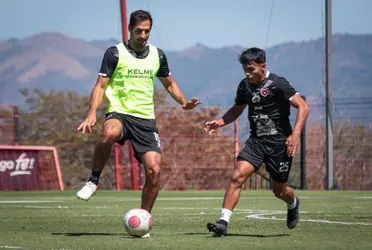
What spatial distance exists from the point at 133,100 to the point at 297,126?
1741mm

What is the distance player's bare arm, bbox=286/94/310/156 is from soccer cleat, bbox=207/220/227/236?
0.95 metres

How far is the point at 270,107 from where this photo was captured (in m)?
10.5

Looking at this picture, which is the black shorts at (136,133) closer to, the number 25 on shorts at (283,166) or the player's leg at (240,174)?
the player's leg at (240,174)

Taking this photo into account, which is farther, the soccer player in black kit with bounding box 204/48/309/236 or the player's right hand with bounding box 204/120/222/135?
the player's right hand with bounding box 204/120/222/135

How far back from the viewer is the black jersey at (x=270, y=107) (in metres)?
10.4

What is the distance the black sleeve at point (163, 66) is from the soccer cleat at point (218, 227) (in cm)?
207

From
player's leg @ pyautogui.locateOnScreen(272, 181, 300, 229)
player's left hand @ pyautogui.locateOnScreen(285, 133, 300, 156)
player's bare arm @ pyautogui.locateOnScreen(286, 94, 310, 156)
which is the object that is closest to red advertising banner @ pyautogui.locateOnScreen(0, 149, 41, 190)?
player's leg @ pyautogui.locateOnScreen(272, 181, 300, 229)

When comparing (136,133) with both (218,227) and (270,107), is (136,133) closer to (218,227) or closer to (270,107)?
(270,107)

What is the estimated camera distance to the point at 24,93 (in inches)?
1500

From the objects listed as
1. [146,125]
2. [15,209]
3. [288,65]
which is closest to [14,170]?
[15,209]

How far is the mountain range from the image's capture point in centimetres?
3500

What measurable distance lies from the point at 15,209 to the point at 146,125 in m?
5.56

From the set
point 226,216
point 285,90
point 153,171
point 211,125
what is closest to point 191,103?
point 211,125

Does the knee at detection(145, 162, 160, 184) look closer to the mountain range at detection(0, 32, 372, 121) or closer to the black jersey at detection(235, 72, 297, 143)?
the black jersey at detection(235, 72, 297, 143)
